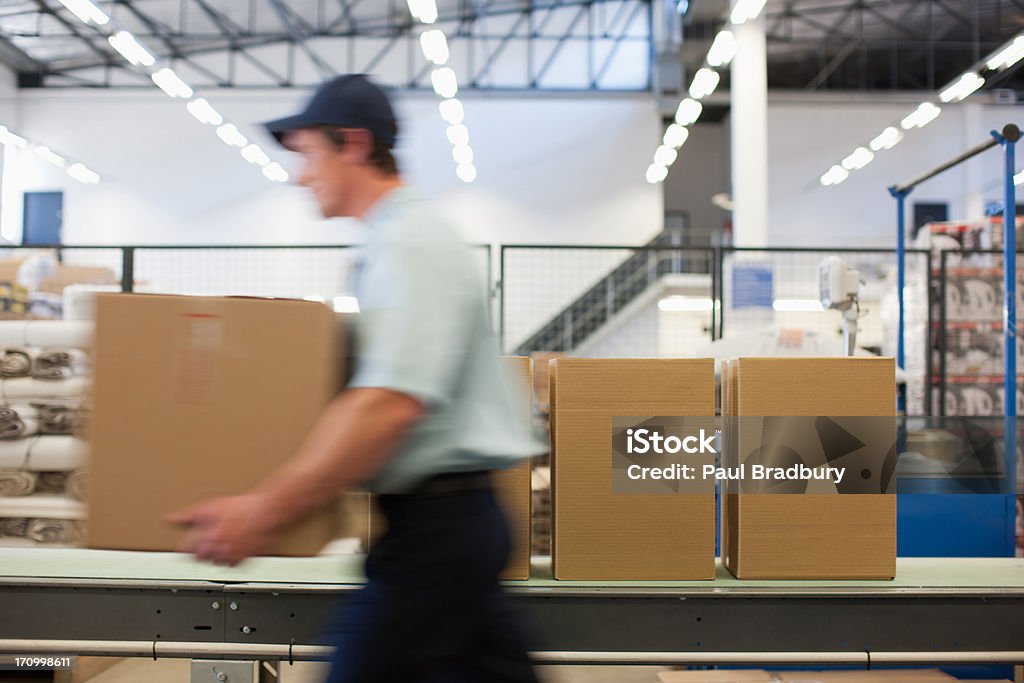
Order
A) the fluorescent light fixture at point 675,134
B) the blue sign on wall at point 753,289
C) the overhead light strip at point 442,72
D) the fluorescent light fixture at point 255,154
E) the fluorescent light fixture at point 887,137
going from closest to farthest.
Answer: the blue sign on wall at point 753,289
the overhead light strip at point 442,72
the fluorescent light fixture at point 887,137
the fluorescent light fixture at point 675,134
the fluorescent light fixture at point 255,154

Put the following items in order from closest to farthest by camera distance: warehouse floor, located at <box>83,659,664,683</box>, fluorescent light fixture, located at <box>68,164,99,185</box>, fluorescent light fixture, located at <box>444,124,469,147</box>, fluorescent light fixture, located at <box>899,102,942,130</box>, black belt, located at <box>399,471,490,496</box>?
black belt, located at <box>399,471,490,496</box>, warehouse floor, located at <box>83,659,664,683</box>, fluorescent light fixture, located at <box>899,102,942,130</box>, fluorescent light fixture, located at <box>444,124,469,147</box>, fluorescent light fixture, located at <box>68,164,99,185</box>

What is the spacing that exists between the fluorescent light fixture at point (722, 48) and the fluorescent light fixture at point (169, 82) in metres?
6.32

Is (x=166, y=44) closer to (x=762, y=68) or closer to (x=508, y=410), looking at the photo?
(x=762, y=68)

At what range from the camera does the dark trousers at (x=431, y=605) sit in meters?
1.19

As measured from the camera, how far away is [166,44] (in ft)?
53.7

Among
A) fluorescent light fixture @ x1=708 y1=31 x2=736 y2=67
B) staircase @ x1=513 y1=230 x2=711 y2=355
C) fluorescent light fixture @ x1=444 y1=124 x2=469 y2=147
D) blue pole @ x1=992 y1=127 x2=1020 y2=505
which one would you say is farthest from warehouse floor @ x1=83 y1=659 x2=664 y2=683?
fluorescent light fixture @ x1=444 y1=124 x2=469 y2=147

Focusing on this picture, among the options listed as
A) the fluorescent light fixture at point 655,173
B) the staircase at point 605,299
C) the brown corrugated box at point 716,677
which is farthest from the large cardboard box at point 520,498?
the fluorescent light fixture at point 655,173

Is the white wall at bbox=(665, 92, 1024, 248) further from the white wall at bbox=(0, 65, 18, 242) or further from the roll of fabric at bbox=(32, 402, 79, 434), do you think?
the roll of fabric at bbox=(32, 402, 79, 434)

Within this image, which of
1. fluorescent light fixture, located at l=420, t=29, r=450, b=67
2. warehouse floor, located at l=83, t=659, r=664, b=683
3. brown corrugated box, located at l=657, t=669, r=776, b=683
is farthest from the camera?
fluorescent light fixture, located at l=420, t=29, r=450, b=67

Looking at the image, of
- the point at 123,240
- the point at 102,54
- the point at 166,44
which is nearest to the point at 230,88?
the point at 166,44

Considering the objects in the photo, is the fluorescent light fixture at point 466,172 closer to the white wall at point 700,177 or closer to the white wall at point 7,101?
the white wall at point 700,177

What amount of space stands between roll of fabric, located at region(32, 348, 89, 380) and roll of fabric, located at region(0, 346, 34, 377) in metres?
0.02

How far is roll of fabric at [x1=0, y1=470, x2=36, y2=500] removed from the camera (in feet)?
7.64

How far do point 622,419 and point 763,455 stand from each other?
402 millimetres
